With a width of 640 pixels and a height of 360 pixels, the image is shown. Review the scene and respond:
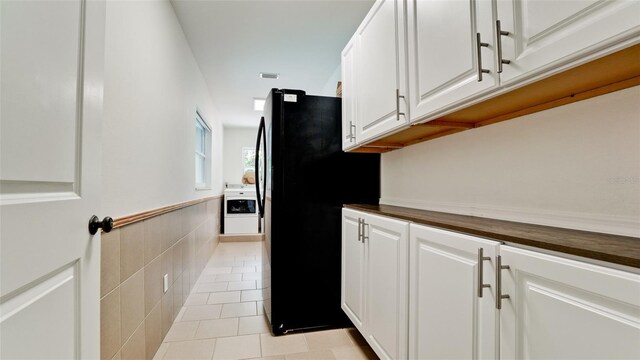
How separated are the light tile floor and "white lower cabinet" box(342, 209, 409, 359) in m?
0.22

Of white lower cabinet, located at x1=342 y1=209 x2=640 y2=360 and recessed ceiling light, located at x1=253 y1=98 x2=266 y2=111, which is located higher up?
recessed ceiling light, located at x1=253 y1=98 x2=266 y2=111

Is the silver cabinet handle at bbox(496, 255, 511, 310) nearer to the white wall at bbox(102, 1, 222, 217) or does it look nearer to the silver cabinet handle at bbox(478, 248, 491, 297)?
the silver cabinet handle at bbox(478, 248, 491, 297)

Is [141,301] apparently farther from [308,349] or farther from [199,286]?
[199,286]

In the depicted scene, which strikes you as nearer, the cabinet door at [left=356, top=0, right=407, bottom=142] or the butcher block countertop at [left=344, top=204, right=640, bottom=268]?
the butcher block countertop at [left=344, top=204, right=640, bottom=268]

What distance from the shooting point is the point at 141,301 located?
64.4 inches

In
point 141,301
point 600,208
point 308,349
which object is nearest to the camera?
point 600,208

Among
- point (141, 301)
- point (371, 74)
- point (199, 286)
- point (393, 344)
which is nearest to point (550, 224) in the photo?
point (393, 344)

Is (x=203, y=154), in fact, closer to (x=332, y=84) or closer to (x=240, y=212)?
(x=240, y=212)

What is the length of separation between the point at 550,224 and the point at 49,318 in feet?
4.90

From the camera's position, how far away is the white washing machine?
18.3 feet

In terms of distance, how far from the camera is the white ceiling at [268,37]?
7.41 ft

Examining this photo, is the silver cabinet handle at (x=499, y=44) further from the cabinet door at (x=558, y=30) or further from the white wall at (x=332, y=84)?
the white wall at (x=332, y=84)

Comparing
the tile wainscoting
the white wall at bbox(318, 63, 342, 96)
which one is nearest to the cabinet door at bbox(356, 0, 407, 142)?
the tile wainscoting

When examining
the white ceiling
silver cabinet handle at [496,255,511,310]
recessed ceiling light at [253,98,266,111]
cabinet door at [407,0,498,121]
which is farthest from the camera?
recessed ceiling light at [253,98,266,111]
